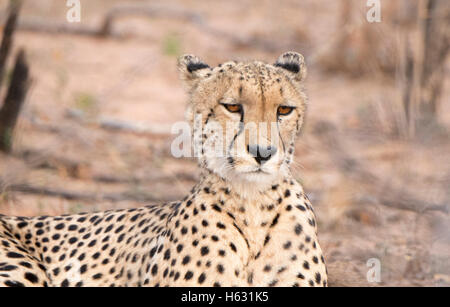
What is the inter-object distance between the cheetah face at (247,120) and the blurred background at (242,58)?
2.34 ft

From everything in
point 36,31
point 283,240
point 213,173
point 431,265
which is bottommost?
point 431,265

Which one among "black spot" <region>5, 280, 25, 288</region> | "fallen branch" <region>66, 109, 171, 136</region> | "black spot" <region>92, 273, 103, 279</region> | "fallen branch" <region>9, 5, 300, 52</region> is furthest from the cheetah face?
Answer: "fallen branch" <region>9, 5, 300, 52</region>

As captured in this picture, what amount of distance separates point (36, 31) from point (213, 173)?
7056 millimetres

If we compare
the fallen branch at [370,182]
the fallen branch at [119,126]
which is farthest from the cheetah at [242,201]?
the fallen branch at [119,126]

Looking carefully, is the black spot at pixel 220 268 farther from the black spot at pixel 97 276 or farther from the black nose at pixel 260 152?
the black spot at pixel 97 276

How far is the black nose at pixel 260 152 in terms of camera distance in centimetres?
257

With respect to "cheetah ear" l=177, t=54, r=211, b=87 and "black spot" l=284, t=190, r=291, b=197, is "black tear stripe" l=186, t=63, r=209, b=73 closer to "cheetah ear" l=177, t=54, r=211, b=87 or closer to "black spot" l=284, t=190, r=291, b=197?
"cheetah ear" l=177, t=54, r=211, b=87

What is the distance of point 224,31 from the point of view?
10.1 m

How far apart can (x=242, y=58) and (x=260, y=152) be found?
0.85m

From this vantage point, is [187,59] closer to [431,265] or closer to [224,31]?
[431,265]
